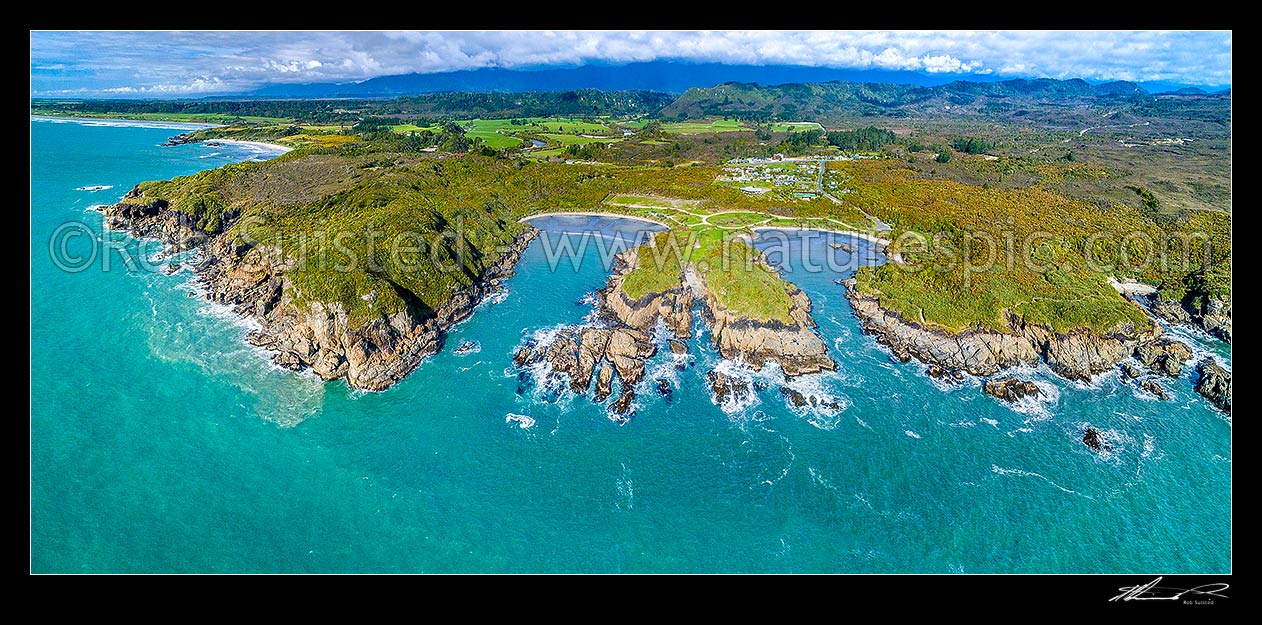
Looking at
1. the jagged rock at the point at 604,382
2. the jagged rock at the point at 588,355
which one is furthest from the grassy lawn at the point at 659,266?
the jagged rock at the point at 604,382

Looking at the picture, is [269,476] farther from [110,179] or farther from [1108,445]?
[110,179]

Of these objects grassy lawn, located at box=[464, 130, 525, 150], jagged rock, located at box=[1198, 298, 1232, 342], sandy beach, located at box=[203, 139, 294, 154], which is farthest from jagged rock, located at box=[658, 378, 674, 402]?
sandy beach, located at box=[203, 139, 294, 154]

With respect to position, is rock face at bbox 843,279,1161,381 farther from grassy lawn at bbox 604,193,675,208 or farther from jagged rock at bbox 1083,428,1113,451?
grassy lawn at bbox 604,193,675,208

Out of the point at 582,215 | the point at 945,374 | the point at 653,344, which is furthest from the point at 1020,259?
the point at 582,215

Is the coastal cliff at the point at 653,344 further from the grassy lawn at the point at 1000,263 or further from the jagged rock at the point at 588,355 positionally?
the grassy lawn at the point at 1000,263

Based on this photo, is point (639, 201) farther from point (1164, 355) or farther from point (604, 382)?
point (1164, 355)
